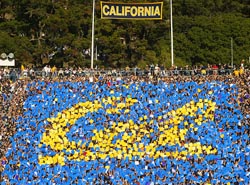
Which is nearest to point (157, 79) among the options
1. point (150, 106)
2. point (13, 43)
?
point (150, 106)

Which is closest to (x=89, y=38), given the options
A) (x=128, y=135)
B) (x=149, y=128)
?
(x=149, y=128)

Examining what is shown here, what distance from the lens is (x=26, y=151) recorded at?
24.9 m

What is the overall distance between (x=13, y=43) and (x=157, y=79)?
18.8 meters

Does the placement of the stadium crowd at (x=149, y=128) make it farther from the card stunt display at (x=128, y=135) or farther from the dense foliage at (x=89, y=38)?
the dense foliage at (x=89, y=38)

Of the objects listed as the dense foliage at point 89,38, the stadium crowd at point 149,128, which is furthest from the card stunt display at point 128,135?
the dense foliage at point 89,38

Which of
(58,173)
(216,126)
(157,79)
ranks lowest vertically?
(58,173)

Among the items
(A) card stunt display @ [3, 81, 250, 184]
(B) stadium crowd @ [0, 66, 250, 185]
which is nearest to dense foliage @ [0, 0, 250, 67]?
(B) stadium crowd @ [0, 66, 250, 185]

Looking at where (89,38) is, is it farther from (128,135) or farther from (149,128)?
(128,135)

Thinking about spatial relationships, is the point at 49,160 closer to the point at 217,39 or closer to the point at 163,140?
the point at 163,140

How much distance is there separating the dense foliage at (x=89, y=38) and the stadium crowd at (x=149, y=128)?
50.2ft

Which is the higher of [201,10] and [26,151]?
[201,10]

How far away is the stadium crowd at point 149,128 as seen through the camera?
2305 cm

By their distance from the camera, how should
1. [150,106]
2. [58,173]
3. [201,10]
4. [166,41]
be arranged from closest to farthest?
[58,173] → [150,106] → [166,41] → [201,10]

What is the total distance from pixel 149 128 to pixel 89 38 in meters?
23.0
